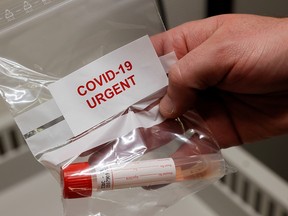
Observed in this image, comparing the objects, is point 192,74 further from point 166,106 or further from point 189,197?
point 189,197

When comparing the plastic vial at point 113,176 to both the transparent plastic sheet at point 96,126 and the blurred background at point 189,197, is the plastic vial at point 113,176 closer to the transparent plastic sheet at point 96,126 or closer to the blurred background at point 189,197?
the transparent plastic sheet at point 96,126

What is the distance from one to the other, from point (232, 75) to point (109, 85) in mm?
126

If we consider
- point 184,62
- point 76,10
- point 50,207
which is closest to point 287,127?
point 184,62

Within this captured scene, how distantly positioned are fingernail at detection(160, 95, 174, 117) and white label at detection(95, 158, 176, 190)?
0.06 metres

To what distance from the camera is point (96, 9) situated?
509mm

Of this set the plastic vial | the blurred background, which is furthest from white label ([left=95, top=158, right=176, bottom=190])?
the blurred background

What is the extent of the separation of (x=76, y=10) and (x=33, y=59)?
2.7 inches

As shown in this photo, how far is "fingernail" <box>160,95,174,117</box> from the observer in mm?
494

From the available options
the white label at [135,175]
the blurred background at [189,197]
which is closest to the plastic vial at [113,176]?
the white label at [135,175]

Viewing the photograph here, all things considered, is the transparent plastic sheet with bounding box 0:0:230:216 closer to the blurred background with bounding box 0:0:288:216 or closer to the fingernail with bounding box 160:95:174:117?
the fingernail with bounding box 160:95:174:117

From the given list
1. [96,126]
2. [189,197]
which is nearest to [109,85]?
[96,126]

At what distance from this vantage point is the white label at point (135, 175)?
0.45 metres

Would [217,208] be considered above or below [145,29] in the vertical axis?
below

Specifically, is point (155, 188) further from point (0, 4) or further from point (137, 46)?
point (0, 4)
